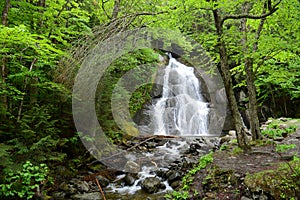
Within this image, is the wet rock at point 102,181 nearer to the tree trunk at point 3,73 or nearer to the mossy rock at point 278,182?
the tree trunk at point 3,73

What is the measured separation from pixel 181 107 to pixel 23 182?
11385mm

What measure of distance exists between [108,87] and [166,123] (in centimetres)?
728

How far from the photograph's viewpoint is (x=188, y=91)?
16312mm

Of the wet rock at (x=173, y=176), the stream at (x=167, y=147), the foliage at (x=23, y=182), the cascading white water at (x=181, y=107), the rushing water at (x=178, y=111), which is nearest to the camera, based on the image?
the foliage at (x=23, y=182)

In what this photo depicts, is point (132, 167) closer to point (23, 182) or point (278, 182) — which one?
point (23, 182)

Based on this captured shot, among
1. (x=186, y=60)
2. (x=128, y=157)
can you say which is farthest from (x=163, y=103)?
(x=128, y=157)

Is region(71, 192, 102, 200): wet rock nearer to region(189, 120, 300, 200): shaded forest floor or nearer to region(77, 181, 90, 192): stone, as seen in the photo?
region(77, 181, 90, 192): stone

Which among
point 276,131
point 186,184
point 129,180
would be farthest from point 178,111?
point 186,184

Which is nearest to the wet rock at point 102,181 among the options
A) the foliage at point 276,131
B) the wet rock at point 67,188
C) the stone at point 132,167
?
the wet rock at point 67,188

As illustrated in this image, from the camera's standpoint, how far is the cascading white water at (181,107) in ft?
45.1

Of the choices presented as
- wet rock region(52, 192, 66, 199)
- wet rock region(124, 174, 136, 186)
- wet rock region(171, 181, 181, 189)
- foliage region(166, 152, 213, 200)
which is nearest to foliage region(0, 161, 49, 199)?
wet rock region(52, 192, 66, 199)

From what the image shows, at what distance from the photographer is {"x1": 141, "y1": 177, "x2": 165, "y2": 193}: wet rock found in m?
5.61

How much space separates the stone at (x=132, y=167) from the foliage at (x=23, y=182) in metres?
2.83

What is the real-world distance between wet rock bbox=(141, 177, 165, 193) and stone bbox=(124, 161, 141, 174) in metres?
1.11
